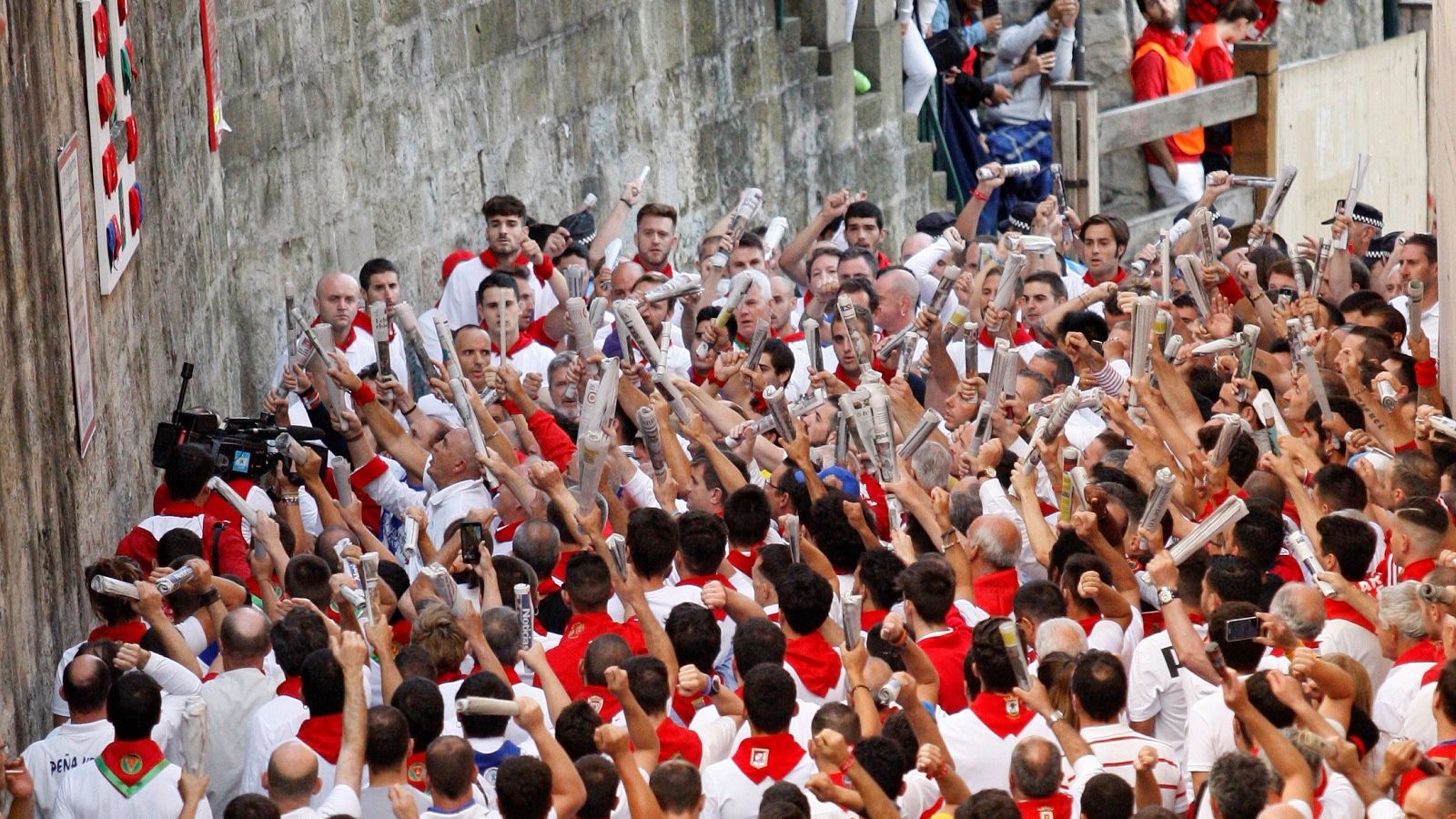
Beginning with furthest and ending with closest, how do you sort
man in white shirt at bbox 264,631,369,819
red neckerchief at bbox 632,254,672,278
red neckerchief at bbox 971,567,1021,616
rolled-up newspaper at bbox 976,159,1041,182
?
1. rolled-up newspaper at bbox 976,159,1041,182
2. red neckerchief at bbox 632,254,672,278
3. red neckerchief at bbox 971,567,1021,616
4. man in white shirt at bbox 264,631,369,819

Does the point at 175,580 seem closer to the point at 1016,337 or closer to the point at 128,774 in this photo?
the point at 128,774

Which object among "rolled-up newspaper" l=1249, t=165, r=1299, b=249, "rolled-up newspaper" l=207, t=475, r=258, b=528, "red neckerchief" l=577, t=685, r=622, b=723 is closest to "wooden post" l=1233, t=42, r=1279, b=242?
"rolled-up newspaper" l=1249, t=165, r=1299, b=249

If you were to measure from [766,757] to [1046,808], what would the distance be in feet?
2.72

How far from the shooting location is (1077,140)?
15.8 metres

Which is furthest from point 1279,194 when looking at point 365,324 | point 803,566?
point 803,566

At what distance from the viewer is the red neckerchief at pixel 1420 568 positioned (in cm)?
694

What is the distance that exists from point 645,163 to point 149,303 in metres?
5.82

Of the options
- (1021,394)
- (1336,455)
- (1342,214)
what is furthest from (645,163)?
(1336,455)

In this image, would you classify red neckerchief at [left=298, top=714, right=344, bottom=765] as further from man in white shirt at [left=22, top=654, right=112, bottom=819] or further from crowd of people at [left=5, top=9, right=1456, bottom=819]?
man in white shirt at [left=22, top=654, right=112, bottom=819]

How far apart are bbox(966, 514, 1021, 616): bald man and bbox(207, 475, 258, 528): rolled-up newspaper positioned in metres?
2.48

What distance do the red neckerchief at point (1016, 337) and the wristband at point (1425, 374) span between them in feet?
6.29

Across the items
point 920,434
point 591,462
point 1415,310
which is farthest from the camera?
point 1415,310

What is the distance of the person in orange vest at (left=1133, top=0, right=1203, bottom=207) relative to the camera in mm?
17250

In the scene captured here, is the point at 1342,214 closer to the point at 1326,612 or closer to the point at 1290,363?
the point at 1290,363
